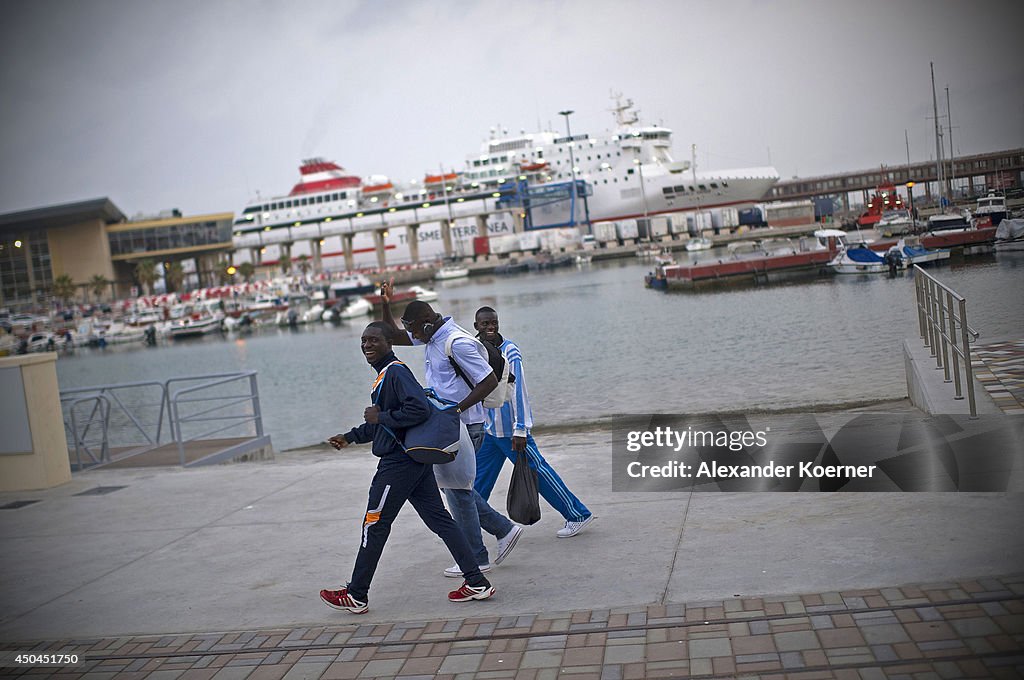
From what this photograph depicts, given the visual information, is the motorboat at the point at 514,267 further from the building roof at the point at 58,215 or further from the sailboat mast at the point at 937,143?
the sailboat mast at the point at 937,143

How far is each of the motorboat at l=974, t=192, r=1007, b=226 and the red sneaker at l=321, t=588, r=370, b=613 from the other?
1120 cm

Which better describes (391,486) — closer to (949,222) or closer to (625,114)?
(949,222)

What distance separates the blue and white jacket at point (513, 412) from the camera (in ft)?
18.7

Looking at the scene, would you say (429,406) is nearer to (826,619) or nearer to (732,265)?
(826,619)

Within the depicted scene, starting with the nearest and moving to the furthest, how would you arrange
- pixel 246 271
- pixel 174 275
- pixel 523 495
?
1. pixel 523 495
2. pixel 174 275
3. pixel 246 271

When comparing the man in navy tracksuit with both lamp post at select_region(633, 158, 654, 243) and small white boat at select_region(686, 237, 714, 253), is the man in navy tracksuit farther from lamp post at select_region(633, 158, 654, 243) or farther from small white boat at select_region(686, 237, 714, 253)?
lamp post at select_region(633, 158, 654, 243)

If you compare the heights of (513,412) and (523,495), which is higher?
(513,412)

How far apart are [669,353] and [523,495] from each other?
69.0 ft

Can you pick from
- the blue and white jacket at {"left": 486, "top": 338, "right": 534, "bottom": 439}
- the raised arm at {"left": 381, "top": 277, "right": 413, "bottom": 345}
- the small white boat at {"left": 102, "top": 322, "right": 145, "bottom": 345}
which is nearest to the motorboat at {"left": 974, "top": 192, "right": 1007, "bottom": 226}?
the blue and white jacket at {"left": 486, "top": 338, "right": 534, "bottom": 439}

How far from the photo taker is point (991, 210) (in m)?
13.7

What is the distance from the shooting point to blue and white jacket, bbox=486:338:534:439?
5.70m

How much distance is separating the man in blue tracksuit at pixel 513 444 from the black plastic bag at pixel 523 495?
0.11m

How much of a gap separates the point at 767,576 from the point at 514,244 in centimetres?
10384

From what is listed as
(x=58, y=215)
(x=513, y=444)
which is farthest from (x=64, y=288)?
(x=513, y=444)
